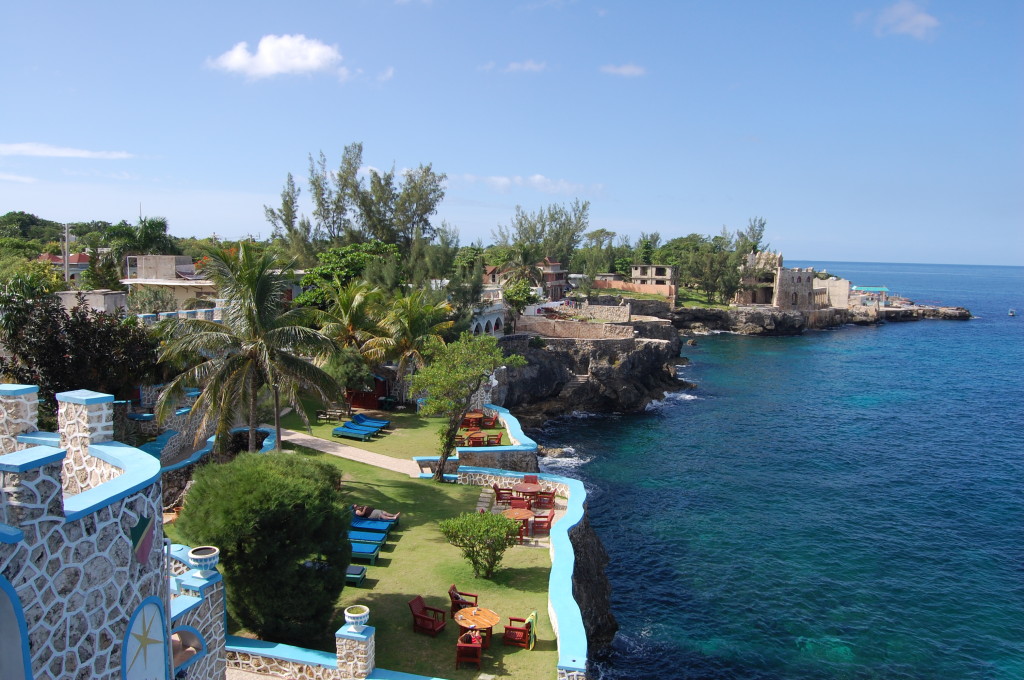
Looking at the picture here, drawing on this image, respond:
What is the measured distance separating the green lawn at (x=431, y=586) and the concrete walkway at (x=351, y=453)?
56.8 inches

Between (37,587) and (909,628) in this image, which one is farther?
(909,628)

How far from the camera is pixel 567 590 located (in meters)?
14.5

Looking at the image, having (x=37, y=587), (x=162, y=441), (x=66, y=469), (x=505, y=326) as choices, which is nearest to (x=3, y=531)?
(x=37, y=587)

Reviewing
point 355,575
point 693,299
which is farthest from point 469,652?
point 693,299

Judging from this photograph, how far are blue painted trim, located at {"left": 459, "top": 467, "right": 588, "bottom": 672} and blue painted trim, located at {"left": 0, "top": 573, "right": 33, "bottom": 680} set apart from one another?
26.1 ft

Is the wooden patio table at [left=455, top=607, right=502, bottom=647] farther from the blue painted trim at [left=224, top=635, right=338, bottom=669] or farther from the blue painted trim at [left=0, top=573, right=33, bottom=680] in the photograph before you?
the blue painted trim at [left=0, top=573, right=33, bottom=680]

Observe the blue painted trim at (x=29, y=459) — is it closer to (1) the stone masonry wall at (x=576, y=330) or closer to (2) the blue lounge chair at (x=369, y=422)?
(2) the blue lounge chair at (x=369, y=422)

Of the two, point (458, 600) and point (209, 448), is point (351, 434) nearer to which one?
point (209, 448)

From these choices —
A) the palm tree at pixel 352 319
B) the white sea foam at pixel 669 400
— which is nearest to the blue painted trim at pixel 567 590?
the palm tree at pixel 352 319

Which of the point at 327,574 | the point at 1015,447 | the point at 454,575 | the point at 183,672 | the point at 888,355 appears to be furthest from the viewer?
the point at 888,355

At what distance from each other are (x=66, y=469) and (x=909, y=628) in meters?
21.8

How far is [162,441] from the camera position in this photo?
2173 centimetres

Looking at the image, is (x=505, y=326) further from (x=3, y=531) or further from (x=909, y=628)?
(x=3, y=531)

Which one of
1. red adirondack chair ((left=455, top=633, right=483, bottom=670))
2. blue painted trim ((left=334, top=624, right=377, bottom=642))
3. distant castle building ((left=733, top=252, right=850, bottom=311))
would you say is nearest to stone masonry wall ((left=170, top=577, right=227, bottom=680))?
blue painted trim ((left=334, top=624, right=377, bottom=642))
